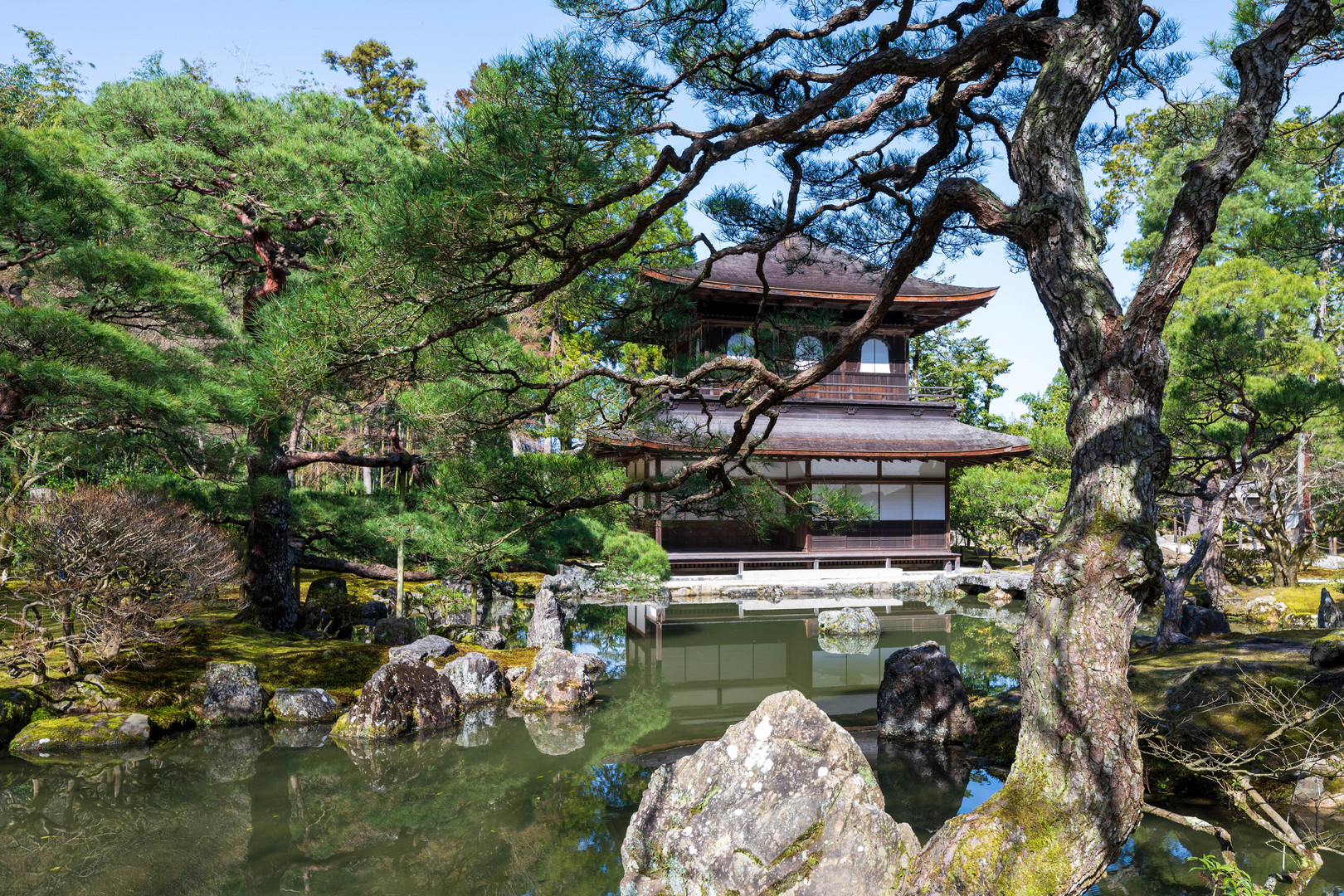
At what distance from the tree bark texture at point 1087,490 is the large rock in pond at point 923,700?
3.95m

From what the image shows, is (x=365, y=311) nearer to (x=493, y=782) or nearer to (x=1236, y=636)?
(x=493, y=782)

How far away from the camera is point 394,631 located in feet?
29.8

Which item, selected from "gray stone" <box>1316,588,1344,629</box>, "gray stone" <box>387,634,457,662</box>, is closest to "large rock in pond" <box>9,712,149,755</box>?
"gray stone" <box>387,634,457,662</box>

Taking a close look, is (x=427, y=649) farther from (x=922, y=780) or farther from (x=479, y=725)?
(x=922, y=780)

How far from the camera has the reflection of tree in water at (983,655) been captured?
27.1 ft

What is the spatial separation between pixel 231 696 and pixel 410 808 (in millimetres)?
2661

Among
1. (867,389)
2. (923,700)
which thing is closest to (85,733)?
(923,700)

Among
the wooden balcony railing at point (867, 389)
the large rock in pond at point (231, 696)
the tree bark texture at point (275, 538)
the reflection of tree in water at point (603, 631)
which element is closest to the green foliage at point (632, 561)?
the reflection of tree in water at point (603, 631)

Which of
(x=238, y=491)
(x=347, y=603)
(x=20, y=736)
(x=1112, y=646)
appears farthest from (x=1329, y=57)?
(x=347, y=603)

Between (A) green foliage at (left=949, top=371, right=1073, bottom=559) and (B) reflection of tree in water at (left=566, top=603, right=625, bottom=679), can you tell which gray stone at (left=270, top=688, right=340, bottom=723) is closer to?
(B) reflection of tree in water at (left=566, top=603, right=625, bottom=679)

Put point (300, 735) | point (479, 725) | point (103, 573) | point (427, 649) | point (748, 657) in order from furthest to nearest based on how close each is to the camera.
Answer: point (748, 657) < point (427, 649) < point (479, 725) < point (300, 735) < point (103, 573)

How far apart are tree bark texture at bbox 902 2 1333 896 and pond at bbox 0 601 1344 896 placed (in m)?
1.83

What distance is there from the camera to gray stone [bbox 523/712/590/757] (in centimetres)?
634

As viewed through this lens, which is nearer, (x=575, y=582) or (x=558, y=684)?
(x=558, y=684)
